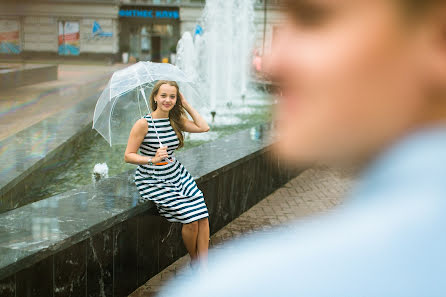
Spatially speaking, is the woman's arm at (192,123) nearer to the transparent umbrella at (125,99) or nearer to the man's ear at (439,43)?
the transparent umbrella at (125,99)

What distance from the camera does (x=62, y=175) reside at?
7.18 meters

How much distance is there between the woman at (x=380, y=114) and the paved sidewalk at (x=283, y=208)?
11.3 ft

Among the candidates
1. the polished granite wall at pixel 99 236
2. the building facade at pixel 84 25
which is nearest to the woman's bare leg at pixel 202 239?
the polished granite wall at pixel 99 236

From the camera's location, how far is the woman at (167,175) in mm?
4043

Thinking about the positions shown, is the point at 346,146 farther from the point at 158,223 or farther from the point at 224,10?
the point at 224,10

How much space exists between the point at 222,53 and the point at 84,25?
2110 cm

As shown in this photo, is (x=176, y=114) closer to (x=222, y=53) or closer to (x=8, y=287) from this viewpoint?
(x=8, y=287)

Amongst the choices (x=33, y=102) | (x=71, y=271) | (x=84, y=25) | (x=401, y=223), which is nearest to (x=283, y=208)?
(x=71, y=271)

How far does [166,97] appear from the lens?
414cm

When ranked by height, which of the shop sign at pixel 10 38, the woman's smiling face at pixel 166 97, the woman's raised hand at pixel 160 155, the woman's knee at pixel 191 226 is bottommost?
the shop sign at pixel 10 38

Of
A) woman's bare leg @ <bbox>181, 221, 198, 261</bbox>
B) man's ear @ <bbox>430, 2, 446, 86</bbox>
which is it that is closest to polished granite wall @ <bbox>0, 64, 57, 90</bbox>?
woman's bare leg @ <bbox>181, 221, 198, 261</bbox>

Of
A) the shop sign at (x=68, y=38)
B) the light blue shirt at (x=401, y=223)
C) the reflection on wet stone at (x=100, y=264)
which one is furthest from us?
the shop sign at (x=68, y=38)

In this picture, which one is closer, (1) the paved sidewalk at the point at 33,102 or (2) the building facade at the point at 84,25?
(1) the paved sidewalk at the point at 33,102

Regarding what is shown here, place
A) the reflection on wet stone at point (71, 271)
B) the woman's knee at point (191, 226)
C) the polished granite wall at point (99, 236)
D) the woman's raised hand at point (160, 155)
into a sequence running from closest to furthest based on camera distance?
the polished granite wall at point (99, 236)
the reflection on wet stone at point (71, 271)
the woman's raised hand at point (160, 155)
the woman's knee at point (191, 226)
